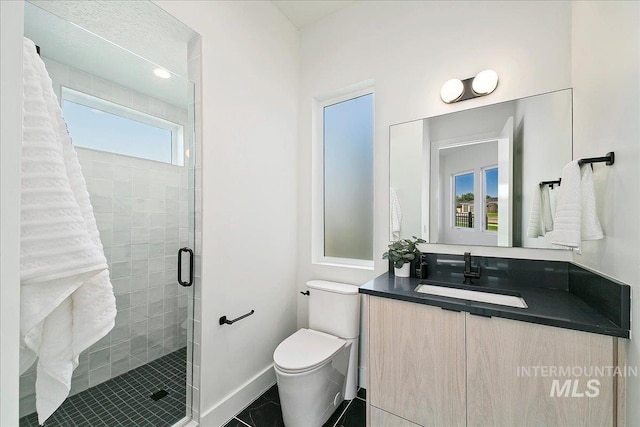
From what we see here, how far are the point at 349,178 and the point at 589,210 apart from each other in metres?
1.46

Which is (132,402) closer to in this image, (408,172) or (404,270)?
(404,270)

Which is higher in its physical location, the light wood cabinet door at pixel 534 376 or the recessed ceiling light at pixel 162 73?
the recessed ceiling light at pixel 162 73

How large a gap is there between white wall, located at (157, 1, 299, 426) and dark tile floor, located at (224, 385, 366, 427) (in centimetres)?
6

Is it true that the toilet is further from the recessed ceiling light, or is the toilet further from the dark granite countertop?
the recessed ceiling light

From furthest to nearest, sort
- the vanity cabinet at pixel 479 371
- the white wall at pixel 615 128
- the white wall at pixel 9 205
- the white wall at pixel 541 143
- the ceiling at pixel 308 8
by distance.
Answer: the ceiling at pixel 308 8 < the white wall at pixel 541 143 < the vanity cabinet at pixel 479 371 < the white wall at pixel 615 128 < the white wall at pixel 9 205

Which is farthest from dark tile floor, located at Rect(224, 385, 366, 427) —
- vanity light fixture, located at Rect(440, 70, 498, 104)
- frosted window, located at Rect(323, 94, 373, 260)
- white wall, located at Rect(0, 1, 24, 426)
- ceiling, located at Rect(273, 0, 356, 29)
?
ceiling, located at Rect(273, 0, 356, 29)

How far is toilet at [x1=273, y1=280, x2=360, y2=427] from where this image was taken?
1.49 m

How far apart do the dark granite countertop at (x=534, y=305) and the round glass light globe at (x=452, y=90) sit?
1.18m

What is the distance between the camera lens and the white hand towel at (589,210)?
43.1 inches

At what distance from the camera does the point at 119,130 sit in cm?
191

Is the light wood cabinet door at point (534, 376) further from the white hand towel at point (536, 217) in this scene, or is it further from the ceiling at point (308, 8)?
the ceiling at point (308, 8)

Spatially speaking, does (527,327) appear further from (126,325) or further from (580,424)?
(126,325)

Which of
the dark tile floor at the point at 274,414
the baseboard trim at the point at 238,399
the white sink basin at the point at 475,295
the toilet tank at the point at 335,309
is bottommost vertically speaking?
the dark tile floor at the point at 274,414

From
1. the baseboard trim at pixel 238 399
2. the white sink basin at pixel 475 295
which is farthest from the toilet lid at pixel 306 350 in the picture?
the white sink basin at pixel 475 295
